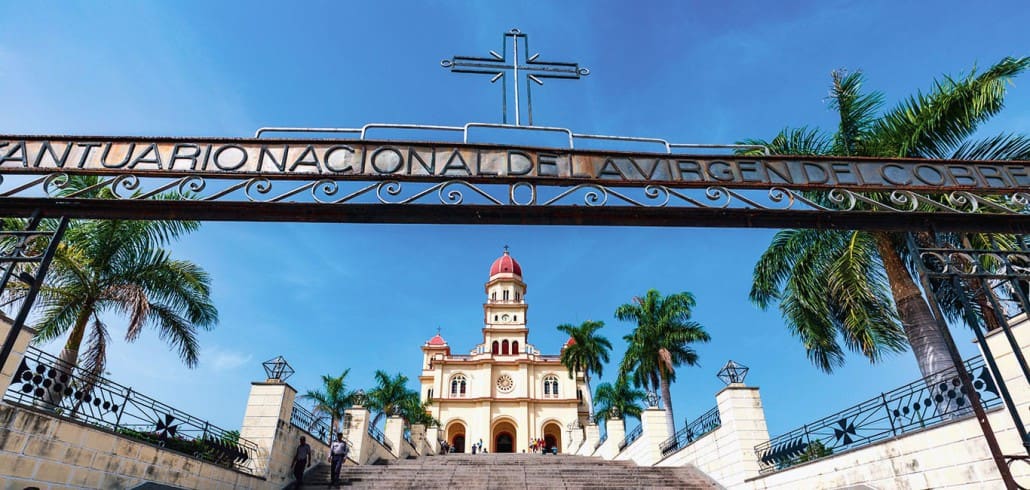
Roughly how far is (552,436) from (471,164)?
4028 centimetres

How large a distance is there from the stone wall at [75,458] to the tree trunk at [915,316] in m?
12.7

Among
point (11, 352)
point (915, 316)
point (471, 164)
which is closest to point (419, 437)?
point (915, 316)

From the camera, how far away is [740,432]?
1003cm

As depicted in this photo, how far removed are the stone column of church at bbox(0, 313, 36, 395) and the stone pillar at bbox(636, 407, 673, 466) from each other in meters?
13.8

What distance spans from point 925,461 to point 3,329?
1050cm

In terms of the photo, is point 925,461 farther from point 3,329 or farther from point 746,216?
point 3,329

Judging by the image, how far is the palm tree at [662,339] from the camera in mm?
21969

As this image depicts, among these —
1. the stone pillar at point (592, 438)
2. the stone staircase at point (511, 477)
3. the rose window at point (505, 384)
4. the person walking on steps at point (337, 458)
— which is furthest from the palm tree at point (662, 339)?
the rose window at point (505, 384)

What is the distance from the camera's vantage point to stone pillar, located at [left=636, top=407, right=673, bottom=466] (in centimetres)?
1482

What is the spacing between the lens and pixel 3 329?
5.40 m

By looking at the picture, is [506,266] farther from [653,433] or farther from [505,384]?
[653,433]

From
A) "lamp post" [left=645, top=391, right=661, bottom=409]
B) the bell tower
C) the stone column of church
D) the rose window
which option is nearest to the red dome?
the bell tower

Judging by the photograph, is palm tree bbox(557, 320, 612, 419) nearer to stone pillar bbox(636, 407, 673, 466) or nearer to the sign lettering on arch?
stone pillar bbox(636, 407, 673, 466)

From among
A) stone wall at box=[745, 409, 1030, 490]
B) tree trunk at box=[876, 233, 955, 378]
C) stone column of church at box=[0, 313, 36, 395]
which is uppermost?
tree trunk at box=[876, 233, 955, 378]
